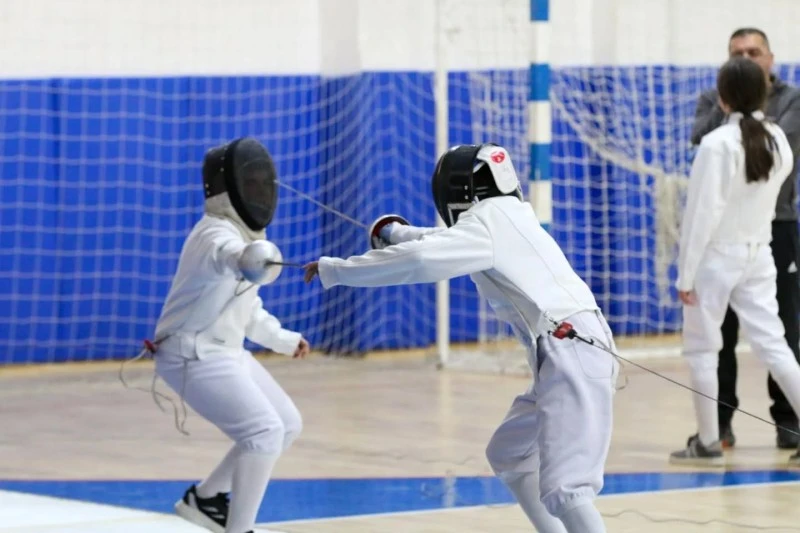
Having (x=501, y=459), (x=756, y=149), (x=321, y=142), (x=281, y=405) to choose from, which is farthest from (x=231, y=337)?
(x=321, y=142)

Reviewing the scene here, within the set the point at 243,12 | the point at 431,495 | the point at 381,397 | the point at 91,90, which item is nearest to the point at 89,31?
the point at 91,90

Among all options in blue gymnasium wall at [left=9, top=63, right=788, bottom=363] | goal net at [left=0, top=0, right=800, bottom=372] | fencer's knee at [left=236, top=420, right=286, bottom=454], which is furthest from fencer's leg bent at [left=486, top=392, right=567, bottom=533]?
blue gymnasium wall at [left=9, top=63, right=788, bottom=363]

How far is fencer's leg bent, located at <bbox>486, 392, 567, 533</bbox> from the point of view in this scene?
3.88 metres

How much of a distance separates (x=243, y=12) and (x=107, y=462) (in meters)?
4.41

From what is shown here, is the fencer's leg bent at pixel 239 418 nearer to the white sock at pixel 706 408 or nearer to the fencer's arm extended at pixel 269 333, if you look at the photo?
the fencer's arm extended at pixel 269 333

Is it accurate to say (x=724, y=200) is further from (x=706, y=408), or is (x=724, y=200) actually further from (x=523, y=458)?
(x=523, y=458)

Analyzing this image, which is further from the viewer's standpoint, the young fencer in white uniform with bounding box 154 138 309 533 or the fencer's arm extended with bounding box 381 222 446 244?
the young fencer in white uniform with bounding box 154 138 309 533

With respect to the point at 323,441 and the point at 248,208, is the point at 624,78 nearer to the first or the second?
the point at 323,441

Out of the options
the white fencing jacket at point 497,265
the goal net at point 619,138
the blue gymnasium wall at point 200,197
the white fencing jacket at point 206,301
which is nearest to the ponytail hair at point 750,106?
the white fencing jacket at point 206,301

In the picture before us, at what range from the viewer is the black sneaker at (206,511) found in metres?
4.82

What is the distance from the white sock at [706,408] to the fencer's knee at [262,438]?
6.88 ft

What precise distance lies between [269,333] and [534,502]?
1.31 meters

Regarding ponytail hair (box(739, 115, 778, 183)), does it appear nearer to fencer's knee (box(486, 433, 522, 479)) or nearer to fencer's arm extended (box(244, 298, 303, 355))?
fencer's arm extended (box(244, 298, 303, 355))

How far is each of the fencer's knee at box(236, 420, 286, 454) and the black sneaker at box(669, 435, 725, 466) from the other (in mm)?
2142
